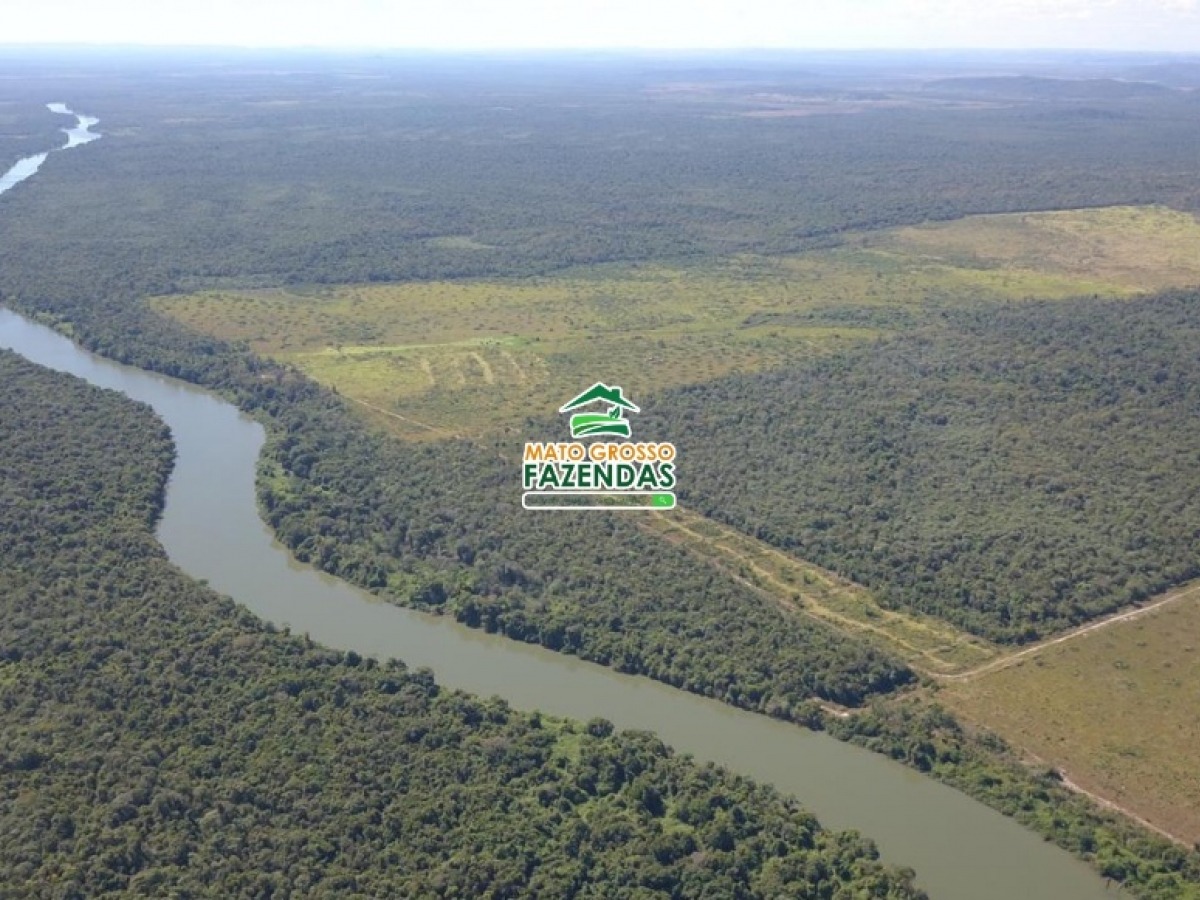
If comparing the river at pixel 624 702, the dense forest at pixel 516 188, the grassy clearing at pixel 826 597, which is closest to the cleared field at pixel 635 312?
the dense forest at pixel 516 188

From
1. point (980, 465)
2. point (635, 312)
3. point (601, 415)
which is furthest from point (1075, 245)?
point (601, 415)

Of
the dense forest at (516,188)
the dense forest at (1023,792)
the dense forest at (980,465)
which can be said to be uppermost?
the dense forest at (980,465)

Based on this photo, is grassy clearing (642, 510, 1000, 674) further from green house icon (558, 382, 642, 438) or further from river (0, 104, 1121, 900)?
green house icon (558, 382, 642, 438)

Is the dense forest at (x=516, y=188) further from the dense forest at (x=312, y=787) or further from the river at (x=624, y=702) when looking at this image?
the dense forest at (x=312, y=787)

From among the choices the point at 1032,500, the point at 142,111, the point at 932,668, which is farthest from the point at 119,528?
the point at 142,111

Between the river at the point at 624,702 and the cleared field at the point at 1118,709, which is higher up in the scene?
the cleared field at the point at 1118,709

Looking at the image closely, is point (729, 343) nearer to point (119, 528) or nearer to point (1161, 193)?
point (119, 528)
